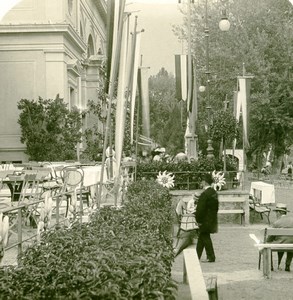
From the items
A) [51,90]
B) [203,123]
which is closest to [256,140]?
[203,123]

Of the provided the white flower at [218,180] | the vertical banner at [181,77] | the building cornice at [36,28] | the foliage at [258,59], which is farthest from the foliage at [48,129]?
the foliage at [258,59]

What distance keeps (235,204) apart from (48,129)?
1224 cm

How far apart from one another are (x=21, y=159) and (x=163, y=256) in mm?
29331

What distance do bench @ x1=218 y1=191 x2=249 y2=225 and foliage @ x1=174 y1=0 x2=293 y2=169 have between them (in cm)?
2095

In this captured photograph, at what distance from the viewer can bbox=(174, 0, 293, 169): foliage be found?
43.7 metres

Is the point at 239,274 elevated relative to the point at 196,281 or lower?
lower

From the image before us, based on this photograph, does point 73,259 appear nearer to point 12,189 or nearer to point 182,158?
point 12,189

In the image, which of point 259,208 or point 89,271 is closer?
point 89,271

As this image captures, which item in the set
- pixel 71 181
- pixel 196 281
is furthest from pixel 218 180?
pixel 196 281

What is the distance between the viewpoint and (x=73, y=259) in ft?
17.3

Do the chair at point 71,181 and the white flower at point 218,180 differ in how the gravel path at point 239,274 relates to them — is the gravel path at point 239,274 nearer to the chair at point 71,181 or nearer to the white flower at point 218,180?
the chair at point 71,181

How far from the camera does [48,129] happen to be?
32.4 meters

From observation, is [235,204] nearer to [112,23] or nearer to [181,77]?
[181,77]

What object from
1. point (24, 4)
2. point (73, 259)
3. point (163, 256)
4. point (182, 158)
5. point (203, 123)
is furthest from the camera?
point (203, 123)
